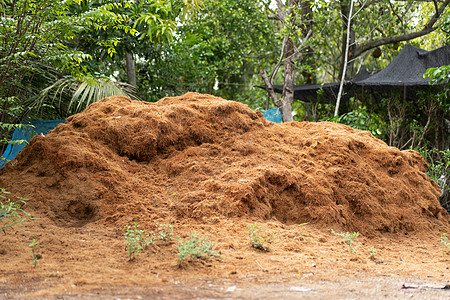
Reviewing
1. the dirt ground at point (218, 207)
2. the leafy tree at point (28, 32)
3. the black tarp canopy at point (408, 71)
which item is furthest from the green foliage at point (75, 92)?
the black tarp canopy at point (408, 71)

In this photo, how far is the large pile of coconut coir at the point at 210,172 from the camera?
11.7 ft

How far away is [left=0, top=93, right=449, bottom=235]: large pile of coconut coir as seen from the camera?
3570mm

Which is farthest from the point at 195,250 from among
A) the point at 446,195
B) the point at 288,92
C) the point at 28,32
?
the point at 288,92

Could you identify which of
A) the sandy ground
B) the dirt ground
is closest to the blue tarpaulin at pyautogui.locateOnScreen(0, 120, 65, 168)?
the dirt ground

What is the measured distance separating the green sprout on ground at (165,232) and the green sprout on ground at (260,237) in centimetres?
60

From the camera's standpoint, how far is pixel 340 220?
3766mm

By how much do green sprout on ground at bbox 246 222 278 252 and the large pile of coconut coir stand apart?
318 millimetres

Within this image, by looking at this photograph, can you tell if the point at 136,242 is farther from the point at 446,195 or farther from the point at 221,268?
the point at 446,195

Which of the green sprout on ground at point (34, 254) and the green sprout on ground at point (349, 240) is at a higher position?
the green sprout on ground at point (34, 254)

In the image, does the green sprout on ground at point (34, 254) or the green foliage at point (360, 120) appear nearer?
the green sprout on ground at point (34, 254)

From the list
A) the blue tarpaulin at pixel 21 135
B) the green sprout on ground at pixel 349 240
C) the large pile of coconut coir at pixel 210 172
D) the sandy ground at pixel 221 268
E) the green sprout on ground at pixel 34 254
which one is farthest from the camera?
the blue tarpaulin at pixel 21 135

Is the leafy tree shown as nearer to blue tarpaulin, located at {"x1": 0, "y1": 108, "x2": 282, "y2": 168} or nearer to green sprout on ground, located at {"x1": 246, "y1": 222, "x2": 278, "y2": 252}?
blue tarpaulin, located at {"x1": 0, "y1": 108, "x2": 282, "y2": 168}

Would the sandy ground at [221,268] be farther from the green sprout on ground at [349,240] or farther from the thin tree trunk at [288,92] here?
the thin tree trunk at [288,92]

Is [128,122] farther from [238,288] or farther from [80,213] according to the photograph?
[238,288]
